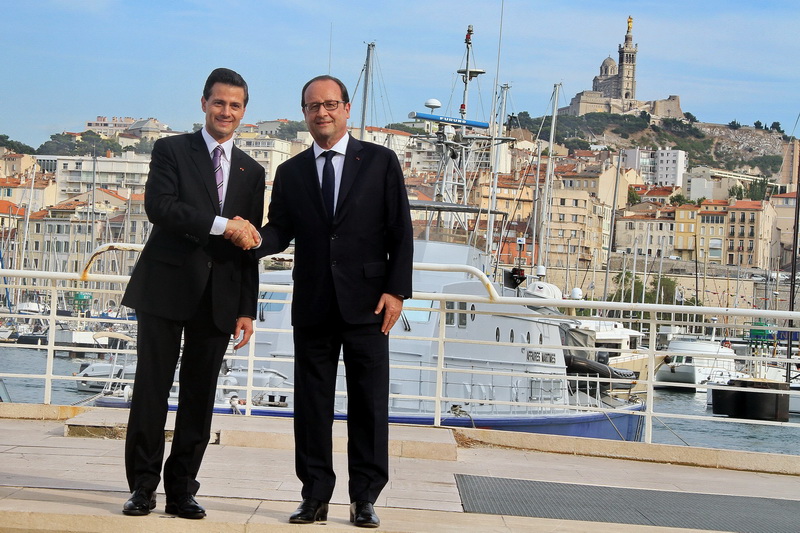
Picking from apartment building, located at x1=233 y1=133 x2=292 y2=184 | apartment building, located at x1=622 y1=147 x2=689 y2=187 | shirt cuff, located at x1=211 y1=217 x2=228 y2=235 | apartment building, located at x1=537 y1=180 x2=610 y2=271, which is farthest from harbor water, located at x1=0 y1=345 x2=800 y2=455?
apartment building, located at x1=622 y1=147 x2=689 y2=187

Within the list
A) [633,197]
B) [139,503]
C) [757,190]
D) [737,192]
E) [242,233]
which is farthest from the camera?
[757,190]

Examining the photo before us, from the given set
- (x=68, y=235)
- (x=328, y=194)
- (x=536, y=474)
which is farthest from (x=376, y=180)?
(x=68, y=235)

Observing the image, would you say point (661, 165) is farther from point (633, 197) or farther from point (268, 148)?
point (268, 148)

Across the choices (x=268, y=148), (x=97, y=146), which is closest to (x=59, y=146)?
(x=97, y=146)

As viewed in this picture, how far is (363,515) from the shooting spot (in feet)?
12.1

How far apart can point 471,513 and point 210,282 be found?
1.35 m

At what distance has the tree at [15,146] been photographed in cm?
14625

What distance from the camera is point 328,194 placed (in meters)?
3.88

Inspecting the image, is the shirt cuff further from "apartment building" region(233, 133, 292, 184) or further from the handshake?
"apartment building" region(233, 133, 292, 184)

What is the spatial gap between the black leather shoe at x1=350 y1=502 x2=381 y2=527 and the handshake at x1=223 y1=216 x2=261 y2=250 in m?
1.00

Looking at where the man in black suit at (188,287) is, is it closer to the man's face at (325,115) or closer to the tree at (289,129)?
the man's face at (325,115)

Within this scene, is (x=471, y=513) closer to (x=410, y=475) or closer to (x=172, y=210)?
(x=410, y=475)

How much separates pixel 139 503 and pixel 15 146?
509 ft

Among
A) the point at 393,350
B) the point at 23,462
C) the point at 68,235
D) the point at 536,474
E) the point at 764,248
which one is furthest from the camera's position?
the point at 764,248
